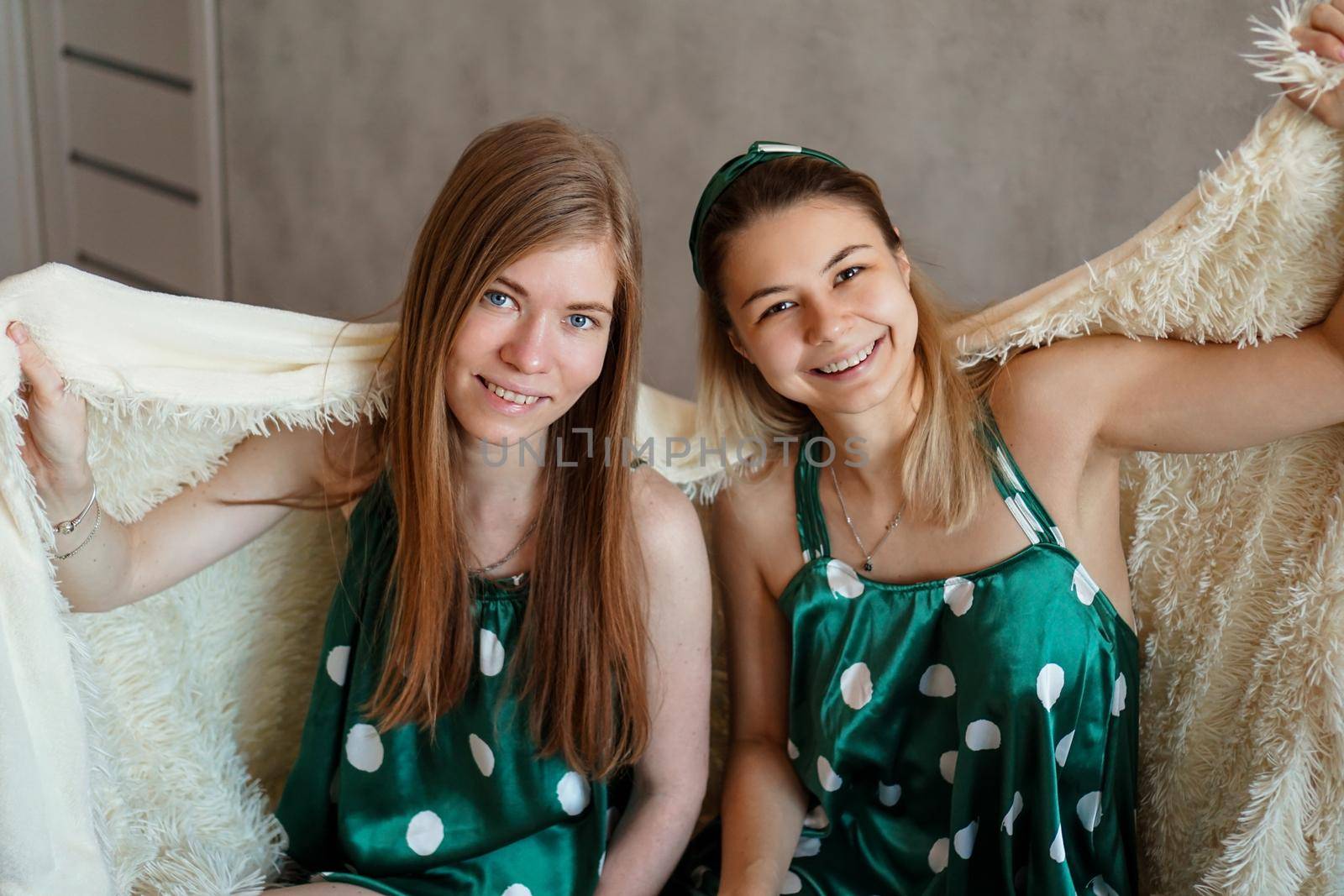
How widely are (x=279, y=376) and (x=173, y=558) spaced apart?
0.24 meters

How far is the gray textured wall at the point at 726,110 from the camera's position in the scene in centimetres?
160

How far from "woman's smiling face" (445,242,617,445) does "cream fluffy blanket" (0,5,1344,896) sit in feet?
0.45

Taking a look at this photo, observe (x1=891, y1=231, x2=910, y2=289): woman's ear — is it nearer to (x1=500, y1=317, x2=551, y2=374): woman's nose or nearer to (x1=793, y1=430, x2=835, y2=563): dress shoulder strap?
(x1=793, y1=430, x2=835, y2=563): dress shoulder strap

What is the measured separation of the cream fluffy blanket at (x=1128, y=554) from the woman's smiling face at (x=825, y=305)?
0.39 ft

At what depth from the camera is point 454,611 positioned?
4.15ft

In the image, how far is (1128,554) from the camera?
1.30 m

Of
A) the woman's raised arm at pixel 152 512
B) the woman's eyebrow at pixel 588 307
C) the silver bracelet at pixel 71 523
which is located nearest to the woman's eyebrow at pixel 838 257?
the woman's eyebrow at pixel 588 307

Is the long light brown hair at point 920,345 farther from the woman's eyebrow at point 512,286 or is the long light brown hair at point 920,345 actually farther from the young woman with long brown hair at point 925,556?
the woman's eyebrow at point 512,286

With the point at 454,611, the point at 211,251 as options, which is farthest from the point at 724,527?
the point at 211,251

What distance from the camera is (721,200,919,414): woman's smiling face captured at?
1.18 m

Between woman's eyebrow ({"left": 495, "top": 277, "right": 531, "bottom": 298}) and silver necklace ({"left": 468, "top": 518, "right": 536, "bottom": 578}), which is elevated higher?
woman's eyebrow ({"left": 495, "top": 277, "right": 531, "bottom": 298})

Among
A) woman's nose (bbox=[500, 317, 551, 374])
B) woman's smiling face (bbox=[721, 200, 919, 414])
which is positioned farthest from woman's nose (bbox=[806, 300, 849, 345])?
woman's nose (bbox=[500, 317, 551, 374])

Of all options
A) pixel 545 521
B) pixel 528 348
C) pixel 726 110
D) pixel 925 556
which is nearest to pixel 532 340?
pixel 528 348

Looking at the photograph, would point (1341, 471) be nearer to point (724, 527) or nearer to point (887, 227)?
point (887, 227)
